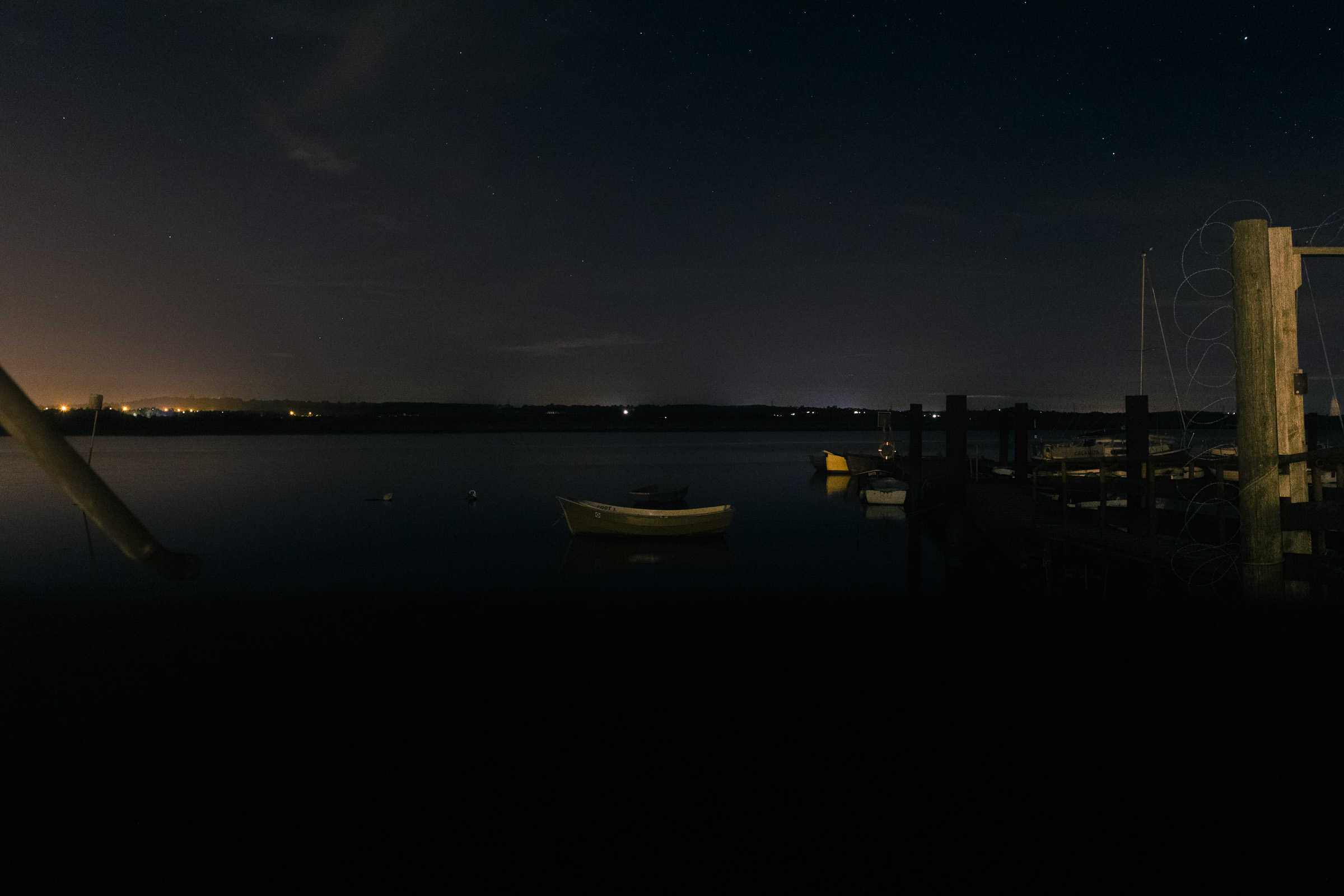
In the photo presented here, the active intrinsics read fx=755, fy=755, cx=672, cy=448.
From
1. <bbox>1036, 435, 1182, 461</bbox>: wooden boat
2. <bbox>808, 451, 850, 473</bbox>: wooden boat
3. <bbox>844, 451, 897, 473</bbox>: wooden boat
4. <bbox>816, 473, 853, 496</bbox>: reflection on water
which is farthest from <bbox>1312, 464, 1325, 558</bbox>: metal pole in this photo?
<bbox>808, 451, 850, 473</bbox>: wooden boat

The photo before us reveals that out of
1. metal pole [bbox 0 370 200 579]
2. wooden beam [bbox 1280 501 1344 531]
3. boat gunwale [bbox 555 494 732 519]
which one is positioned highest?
metal pole [bbox 0 370 200 579]

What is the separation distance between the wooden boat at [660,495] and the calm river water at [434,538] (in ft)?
10.5

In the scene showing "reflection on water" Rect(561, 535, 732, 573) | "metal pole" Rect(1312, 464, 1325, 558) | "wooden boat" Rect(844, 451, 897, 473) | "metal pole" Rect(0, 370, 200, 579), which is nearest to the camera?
"metal pole" Rect(0, 370, 200, 579)

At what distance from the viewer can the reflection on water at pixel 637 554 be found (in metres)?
23.6

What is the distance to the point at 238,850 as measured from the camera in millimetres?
5508

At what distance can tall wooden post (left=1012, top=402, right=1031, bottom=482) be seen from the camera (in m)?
27.1

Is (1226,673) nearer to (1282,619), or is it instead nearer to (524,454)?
(1282,619)

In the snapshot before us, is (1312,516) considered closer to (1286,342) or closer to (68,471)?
(1286,342)

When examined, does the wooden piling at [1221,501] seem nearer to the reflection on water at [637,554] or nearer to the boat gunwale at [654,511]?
the reflection on water at [637,554]

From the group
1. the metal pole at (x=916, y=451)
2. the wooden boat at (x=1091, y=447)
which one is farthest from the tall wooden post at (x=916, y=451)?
the wooden boat at (x=1091, y=447)

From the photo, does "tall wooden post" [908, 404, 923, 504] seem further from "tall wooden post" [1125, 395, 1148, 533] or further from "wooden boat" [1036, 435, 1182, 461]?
"tall wooden post" [1125, 395, 1148, 533]

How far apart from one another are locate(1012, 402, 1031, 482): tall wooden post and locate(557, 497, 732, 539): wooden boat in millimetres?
10647

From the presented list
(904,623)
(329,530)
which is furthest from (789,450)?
(904,623)

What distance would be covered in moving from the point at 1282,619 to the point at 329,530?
35299 mm
